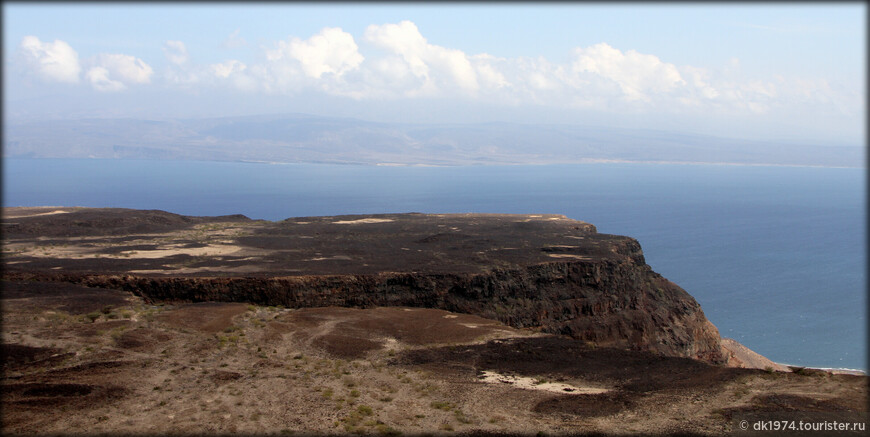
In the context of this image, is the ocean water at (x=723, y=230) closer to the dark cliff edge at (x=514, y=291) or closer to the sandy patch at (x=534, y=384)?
the dark cliff edge at (x=514, y=291)

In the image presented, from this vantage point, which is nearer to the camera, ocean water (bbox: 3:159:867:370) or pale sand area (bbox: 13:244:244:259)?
pale sand area (bbox: 13:244:244:259)

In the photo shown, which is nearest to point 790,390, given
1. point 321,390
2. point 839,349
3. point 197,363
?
point 321,390

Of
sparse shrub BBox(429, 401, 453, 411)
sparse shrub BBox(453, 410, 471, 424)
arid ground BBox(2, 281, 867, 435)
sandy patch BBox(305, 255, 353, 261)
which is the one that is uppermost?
sandy patch BBox(305, 255, 353, 261)

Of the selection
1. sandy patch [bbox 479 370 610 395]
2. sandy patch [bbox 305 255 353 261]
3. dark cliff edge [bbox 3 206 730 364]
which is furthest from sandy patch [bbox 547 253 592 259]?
sandy patch [bbox 479 370 610 395]

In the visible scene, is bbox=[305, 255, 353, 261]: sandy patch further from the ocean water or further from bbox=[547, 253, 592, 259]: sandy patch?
the ocean water

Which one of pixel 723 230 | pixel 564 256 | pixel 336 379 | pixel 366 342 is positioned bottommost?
pixel 336 379

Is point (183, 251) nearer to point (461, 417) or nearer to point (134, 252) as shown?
point (134, 252)

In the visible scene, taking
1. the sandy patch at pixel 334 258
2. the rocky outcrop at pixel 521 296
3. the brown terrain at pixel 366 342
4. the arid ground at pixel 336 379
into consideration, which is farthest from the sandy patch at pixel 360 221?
the arid ground at pixel 336 379

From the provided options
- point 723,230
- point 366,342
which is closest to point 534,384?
point 366,342
